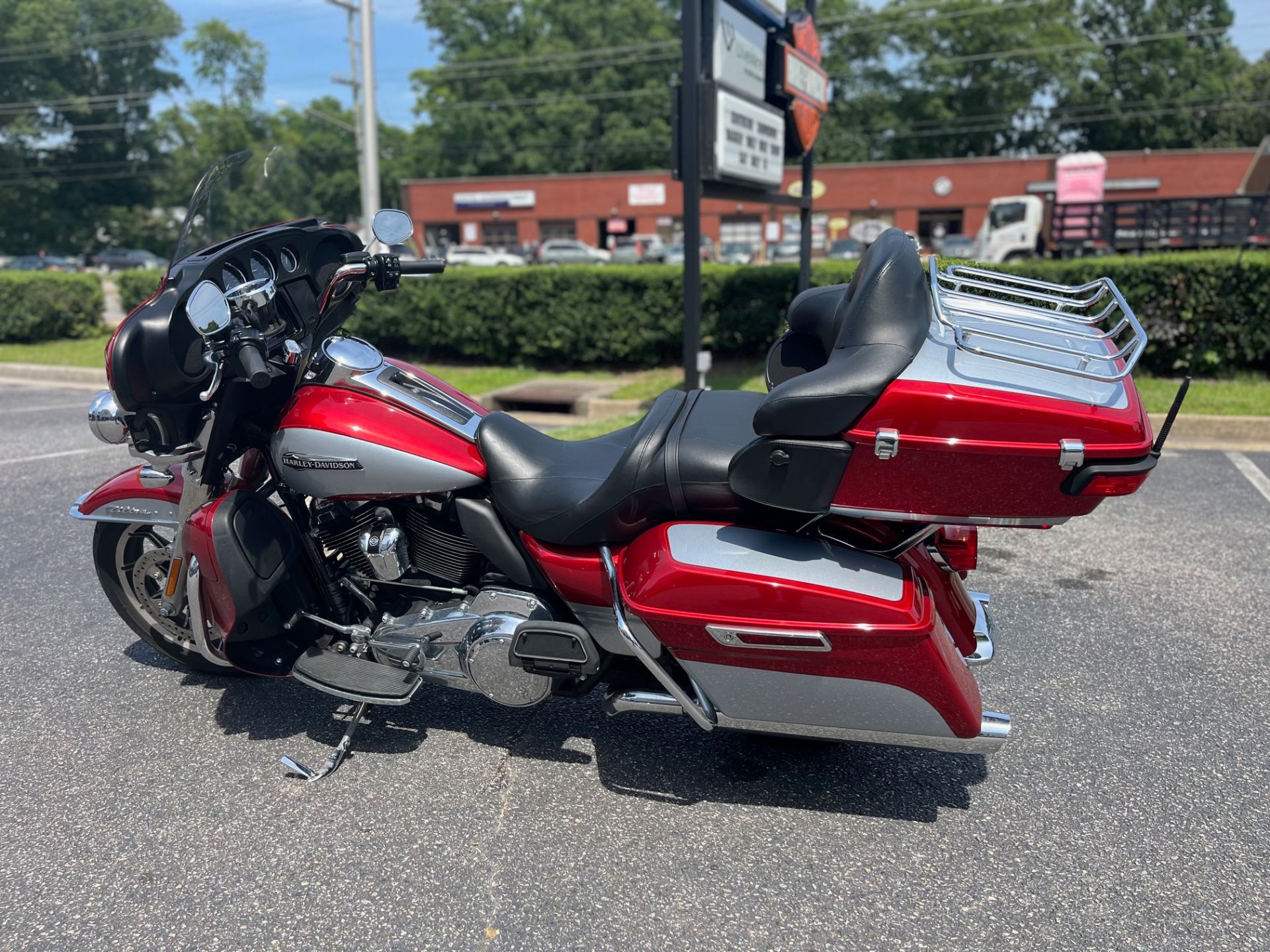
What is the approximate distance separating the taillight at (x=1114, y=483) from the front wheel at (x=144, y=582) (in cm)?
300

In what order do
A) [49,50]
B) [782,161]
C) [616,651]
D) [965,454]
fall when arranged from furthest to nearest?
[49,50]
[782,161]
[616,651]
[965,454]

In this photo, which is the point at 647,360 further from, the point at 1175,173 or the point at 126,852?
the point at 1175,173

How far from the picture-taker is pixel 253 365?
2.66 m

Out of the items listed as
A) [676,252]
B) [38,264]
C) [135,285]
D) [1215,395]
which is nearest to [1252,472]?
[1215,395]

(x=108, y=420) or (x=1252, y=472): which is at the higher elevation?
(x=108, y=420)

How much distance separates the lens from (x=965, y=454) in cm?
222

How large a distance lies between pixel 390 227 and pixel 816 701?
198 cm

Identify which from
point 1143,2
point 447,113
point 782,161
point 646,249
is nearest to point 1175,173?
point 646,249

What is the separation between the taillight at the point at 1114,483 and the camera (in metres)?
2.20

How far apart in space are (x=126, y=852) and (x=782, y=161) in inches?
339

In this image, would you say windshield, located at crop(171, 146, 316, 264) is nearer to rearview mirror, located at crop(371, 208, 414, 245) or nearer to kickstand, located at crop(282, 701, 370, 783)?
rearview mirror, located at crop(371, 208, 414, 245)

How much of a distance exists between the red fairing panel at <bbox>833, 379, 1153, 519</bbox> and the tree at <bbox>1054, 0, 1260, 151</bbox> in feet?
226

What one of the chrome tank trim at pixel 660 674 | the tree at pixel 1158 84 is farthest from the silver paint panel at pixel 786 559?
the tree at pixel 1158 84

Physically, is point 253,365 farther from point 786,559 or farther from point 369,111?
→ point 369,111
